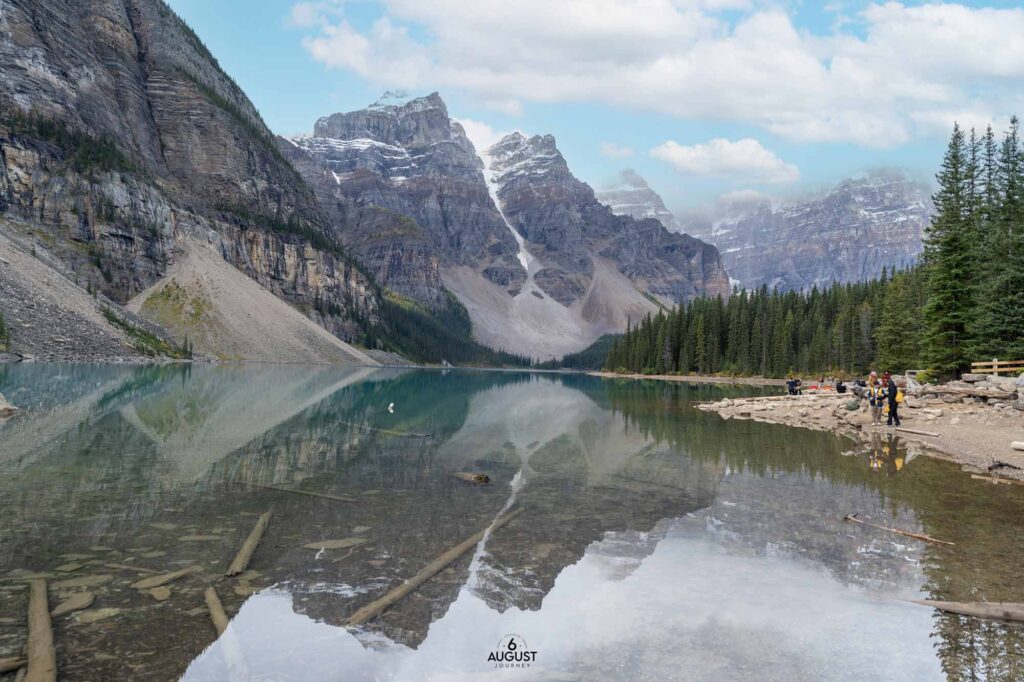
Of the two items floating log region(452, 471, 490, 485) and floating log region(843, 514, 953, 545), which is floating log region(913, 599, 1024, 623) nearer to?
floating log region(843, 514, 953, 545)

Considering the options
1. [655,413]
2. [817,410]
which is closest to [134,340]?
[655,413]

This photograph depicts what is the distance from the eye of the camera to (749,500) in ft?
53.9

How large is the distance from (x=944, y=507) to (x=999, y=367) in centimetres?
2957

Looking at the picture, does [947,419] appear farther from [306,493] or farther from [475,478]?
[306,493]

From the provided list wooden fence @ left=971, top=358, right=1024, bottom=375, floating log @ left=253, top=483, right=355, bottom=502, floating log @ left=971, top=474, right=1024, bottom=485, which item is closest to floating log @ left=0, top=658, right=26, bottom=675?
floating log @ left=253, top=483, right=355, bottom=502

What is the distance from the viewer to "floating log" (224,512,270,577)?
9.87 metres

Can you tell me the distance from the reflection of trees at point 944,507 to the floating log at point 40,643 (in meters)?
10.2

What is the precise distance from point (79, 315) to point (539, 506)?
104214 mm

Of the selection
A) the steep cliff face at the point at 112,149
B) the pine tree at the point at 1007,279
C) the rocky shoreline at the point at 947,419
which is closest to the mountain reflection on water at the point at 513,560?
the rocky shoreline at the point at 947,419

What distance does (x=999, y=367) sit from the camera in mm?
37531

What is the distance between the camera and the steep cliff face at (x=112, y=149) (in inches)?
5172

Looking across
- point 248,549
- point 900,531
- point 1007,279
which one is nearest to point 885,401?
point 1007,279

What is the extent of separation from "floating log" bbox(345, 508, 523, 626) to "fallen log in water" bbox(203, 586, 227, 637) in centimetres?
159

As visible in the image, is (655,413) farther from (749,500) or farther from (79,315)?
(79,315)
